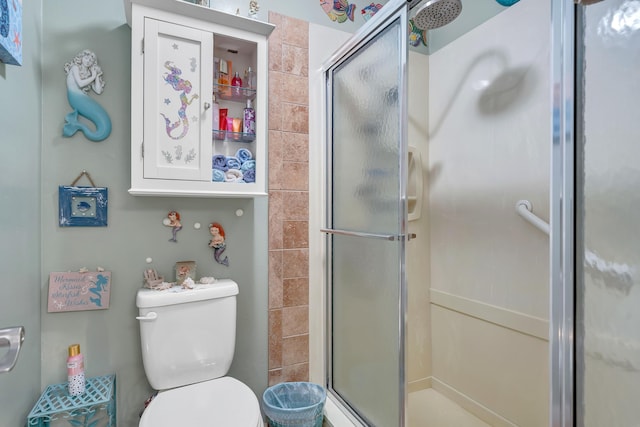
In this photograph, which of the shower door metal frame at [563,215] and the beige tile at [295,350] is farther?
the beige tile at [295,350]

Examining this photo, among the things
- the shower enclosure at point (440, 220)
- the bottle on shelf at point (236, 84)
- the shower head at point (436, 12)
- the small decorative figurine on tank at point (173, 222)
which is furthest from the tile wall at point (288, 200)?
the shower head at point (436, 12)

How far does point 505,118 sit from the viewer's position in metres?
1.76

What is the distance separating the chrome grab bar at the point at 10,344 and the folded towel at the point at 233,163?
0.95 metres

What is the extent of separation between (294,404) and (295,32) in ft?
6.27

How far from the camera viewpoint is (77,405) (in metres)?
1.21

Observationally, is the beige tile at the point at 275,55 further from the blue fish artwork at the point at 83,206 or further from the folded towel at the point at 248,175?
the blue fish artwork at the point at 83,206

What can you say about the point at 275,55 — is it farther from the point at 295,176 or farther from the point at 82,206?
the point at 82,206

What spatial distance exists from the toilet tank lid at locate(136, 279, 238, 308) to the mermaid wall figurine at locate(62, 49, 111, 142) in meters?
0.67

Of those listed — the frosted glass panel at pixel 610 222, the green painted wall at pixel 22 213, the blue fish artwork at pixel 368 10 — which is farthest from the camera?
the blue fish artwork at pixel 368 10

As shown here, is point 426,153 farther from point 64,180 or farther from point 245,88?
point 64,180

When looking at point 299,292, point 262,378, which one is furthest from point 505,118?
point 262,378

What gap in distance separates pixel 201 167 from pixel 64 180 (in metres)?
0.55

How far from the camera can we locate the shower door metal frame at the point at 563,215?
2.43ft

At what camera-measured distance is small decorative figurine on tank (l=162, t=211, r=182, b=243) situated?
1.52m
